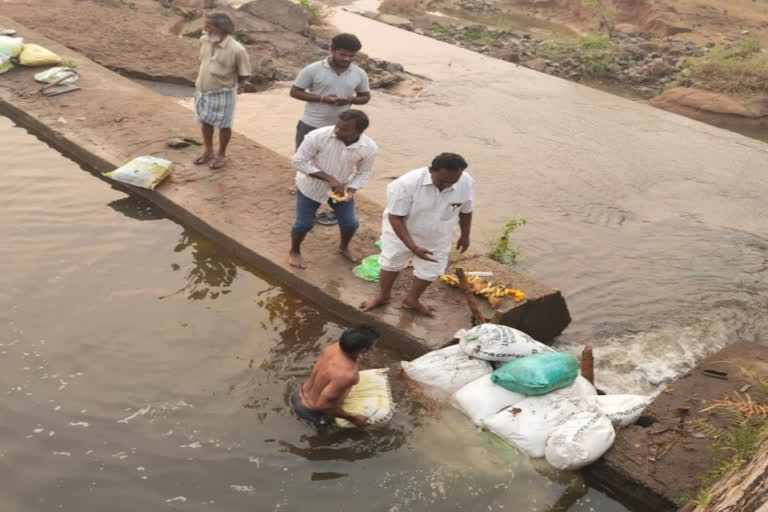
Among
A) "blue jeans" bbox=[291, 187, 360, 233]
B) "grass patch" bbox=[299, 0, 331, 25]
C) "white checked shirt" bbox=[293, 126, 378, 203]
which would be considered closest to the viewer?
"white checked shirt" bbox=[293, 126, 378, 203]

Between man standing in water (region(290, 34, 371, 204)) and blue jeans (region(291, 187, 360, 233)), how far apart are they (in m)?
1.09

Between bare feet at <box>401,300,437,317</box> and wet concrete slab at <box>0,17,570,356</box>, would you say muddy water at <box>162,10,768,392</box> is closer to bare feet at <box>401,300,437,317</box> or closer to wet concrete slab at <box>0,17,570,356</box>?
wet concrete slab at <box>0,17,570,356</box>

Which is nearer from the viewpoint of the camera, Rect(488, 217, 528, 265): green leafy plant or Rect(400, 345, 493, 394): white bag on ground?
Rect(400, 345, 493, 394): white bag on ground

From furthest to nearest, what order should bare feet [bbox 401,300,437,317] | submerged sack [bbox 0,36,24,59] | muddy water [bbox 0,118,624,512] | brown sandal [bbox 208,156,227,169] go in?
submerged sack [bbox 0,36,24,59] → brown sandal [bbox 208,156,227,169] → bare feet [bbox 401,300,437,317] → muddy water [bbox 0,118,624,512]

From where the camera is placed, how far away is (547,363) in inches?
174

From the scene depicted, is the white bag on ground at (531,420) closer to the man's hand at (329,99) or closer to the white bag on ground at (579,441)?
the white bag on ground at (579,441)

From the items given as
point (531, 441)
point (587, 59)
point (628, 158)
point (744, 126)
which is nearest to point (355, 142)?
point (531, 441)

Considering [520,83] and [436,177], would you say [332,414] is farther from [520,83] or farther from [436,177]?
[520,83]

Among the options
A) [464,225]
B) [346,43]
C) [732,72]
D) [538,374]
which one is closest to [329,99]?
[346,43]

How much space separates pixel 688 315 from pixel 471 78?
28.4 feet

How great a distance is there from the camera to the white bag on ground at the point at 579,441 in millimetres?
4113

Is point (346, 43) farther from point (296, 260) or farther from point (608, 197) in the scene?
point (608, 197)

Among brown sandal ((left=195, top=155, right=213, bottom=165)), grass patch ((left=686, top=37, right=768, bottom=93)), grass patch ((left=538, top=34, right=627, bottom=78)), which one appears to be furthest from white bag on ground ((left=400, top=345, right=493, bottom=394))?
grass patch ((left=538, top=34, right=627, bottom=78))

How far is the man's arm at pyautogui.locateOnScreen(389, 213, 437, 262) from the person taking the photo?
4605 millimetres
